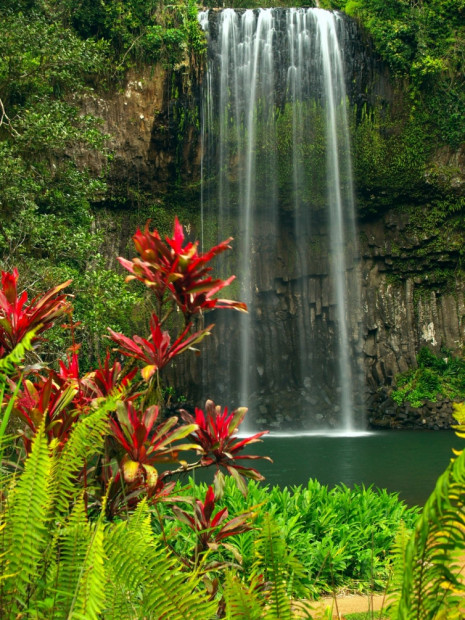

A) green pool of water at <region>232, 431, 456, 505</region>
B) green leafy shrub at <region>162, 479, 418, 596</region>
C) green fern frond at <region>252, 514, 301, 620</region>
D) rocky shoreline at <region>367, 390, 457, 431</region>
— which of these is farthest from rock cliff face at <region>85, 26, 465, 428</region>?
green fern frond at <region>252, 514, 301, 620</region>

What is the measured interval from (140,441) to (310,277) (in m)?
16.2

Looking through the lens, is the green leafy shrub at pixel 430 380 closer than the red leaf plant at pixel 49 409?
No

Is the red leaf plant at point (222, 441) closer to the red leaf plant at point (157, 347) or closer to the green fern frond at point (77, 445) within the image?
the red leaf plant at point (157, 347)

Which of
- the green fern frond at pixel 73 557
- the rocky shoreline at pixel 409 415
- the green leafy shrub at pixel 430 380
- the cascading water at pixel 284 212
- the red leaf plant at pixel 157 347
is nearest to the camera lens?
the green fern frond at pixel 73 557

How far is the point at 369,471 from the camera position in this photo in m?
8.56

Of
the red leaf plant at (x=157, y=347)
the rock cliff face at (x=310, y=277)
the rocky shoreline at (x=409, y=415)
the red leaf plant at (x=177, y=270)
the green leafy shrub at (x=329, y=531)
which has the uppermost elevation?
the rock cliff face at (x=310, y=277)

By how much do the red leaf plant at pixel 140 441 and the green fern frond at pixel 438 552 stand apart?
1001 mm

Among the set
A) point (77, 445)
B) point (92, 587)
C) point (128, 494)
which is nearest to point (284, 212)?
point (128, 494)

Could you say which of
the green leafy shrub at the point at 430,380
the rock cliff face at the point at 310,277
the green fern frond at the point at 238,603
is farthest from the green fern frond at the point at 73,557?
the rock cliff face at the point at 310,277

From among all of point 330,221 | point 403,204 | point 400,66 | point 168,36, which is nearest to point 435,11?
point 400,66

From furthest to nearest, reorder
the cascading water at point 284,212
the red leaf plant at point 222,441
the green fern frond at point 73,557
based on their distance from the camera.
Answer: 1. the cascading water at point 284,212
2. the red leaf plant at point 222,441
3. the green fern frond at point 73,557

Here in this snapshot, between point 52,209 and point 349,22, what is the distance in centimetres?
1082

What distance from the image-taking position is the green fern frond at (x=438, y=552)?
465mm

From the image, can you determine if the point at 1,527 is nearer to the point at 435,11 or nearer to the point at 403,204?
the point at 403,204
